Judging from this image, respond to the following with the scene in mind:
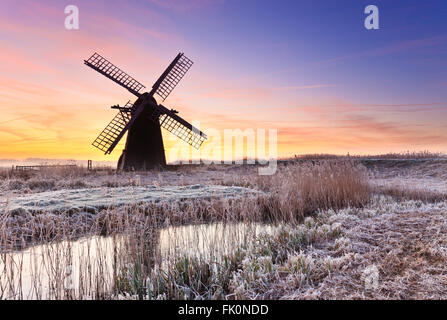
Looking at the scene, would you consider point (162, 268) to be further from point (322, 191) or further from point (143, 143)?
point (143, 143)

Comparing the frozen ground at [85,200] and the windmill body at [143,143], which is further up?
the windmill body at [143,143]

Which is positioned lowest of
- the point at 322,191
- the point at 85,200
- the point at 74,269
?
the point at 74,269

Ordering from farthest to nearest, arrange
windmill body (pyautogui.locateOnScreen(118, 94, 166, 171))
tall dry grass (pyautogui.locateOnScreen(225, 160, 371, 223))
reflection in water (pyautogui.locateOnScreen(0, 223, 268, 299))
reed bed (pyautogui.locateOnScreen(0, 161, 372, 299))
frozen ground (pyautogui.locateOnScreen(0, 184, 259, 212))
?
windmill body (pyautogui.locateOnScreen(118, 94, 166, 171)), tall dry grass (pyautogui.locateOnScreen(225, 160, 371, 223)), frozen ground (pyautogui.locateOnScreen(0, 184, 259, 212)), reflection in water (pyautogui.locateOnScreen(0, 223, 268, 299)), reed bed (pyautogui.locateOnScreen(0, 161, 372, 299))

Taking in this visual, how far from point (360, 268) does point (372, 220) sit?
8.52ft

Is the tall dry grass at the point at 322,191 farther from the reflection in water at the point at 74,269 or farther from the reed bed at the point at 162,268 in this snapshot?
the reflection in water at the point at 74,269

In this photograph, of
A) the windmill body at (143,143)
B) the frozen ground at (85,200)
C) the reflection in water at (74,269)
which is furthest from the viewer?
the windmill body at (143,143)

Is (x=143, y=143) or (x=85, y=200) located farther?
(x=143, y=143)

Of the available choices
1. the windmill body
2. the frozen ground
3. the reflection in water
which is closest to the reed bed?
the reflection in water

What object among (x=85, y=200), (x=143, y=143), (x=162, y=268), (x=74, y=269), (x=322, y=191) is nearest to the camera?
(x=162, y=268)

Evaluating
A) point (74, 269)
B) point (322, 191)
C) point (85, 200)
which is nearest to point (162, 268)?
point (74, 269)

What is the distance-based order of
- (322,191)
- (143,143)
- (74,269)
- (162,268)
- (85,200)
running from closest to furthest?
(162,268) < (74,269) < (322,191) < (85,200) < (143,143)

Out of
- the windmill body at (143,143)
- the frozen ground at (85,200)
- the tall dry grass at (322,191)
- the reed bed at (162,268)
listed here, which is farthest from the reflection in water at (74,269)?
the windmill body at (143,143)

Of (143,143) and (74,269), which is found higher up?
(143,143)

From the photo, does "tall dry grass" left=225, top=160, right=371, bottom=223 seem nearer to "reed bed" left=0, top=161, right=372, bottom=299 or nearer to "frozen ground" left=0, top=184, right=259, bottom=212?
"frozen ground" left=0, top=184, right=259, bottom=212
